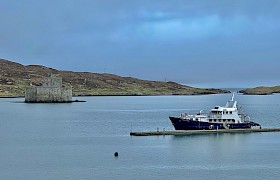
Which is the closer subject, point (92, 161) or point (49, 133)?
point (92, 161)

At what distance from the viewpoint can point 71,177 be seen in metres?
53.7

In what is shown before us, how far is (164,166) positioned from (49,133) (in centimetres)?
4089

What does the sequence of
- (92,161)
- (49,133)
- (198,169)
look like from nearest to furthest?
1. (198,169)
2. (92,161)
3. (49,133)

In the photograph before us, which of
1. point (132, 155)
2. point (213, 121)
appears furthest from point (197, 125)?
point (132, 155)

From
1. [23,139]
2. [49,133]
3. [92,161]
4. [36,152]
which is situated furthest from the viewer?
[49,133]

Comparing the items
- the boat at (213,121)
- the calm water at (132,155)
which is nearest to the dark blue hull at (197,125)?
the boat at (213,121)

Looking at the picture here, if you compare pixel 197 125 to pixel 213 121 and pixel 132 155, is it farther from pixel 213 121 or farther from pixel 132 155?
pixel 132 155

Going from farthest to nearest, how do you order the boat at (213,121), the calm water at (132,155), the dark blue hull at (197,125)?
the boat at (213,121) → the dark blue hull at (197,125) → the calm water at (132,155)

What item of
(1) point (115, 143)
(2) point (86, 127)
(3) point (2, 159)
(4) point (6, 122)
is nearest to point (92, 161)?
(3) point (2, 159)

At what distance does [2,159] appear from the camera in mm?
64750

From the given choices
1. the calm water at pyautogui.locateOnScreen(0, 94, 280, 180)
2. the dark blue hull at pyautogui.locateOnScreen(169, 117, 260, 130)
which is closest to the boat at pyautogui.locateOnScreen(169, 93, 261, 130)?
the dark blue hull at pyautogui.locateOnScreen(169, 117, 260, 130)

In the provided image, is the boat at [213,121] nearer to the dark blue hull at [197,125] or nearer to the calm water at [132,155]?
the dark blue hull at [197,125]

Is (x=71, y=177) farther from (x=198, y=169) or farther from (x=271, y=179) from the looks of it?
(x=271, y=179)

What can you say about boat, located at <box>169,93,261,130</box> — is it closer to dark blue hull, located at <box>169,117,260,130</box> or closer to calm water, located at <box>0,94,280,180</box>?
dark blue hull, located at <box>169,117,260,130</box>
